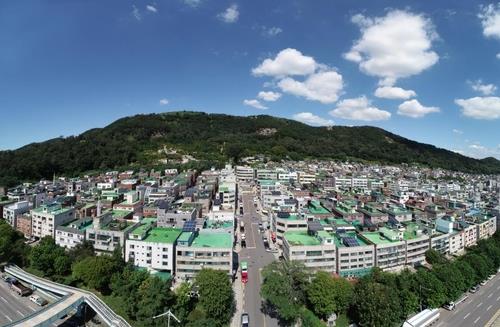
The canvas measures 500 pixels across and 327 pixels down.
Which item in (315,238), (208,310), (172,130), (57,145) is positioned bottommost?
(208,310)

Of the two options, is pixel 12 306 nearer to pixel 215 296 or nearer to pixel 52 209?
pixel 52 209

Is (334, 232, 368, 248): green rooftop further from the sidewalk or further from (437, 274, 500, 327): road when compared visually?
the sidewalk

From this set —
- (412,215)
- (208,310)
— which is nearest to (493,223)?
(412,215)

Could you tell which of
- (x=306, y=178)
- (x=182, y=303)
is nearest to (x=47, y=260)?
(x=182, y=303)

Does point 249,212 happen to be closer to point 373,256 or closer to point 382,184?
point 373,256

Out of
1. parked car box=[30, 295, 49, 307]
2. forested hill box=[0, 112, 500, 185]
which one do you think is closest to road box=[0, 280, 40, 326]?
parked car box=[30, 295, 49, 307]

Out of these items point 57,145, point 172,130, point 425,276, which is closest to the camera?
point 425,276
